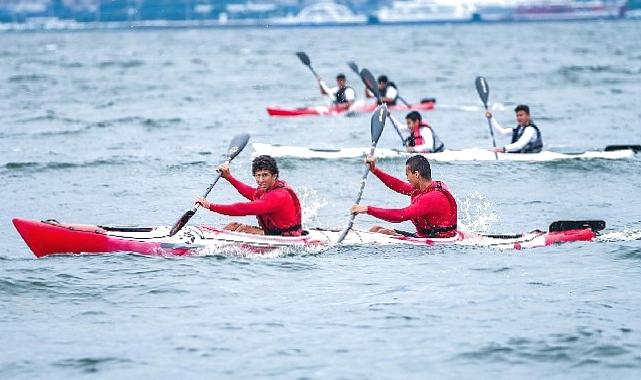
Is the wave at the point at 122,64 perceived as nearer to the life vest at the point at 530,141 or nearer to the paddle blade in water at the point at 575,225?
the life vest at the point at 530,141

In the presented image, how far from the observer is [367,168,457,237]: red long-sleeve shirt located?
1318 cm

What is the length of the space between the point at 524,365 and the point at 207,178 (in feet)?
42.0

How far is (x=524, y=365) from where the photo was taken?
32.9 feet

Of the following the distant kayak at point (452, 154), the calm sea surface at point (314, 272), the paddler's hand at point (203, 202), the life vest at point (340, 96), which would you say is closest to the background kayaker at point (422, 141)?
the distant kayak at point (452, 154)

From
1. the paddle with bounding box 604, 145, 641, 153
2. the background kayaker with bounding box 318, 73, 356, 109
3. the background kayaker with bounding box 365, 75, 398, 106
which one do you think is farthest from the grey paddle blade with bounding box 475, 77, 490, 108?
the background kayaker with bounding box 318, 73, 356, 109

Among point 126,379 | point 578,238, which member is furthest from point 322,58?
point 126,379

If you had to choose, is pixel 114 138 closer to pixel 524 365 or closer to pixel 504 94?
pixel 504 94

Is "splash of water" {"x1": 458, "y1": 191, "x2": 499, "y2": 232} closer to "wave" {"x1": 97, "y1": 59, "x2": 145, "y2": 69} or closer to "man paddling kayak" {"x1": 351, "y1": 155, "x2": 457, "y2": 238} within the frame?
"man paddling kayak" {"x1": 351, "y1": 155, "x2": 457, "y2": 238}

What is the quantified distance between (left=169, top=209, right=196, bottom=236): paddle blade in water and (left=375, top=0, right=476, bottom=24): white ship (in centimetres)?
13639

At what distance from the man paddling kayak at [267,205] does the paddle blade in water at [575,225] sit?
3.16 m

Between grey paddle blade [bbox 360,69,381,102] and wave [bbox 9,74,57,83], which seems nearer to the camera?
grey paddle blade [bbox 360,69,381,102]

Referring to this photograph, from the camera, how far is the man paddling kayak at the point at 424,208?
13180 millimetres

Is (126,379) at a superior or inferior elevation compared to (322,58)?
inferior

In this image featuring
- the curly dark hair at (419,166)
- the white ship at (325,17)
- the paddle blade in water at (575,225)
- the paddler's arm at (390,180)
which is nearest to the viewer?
the curly dark hair at (419,166)
